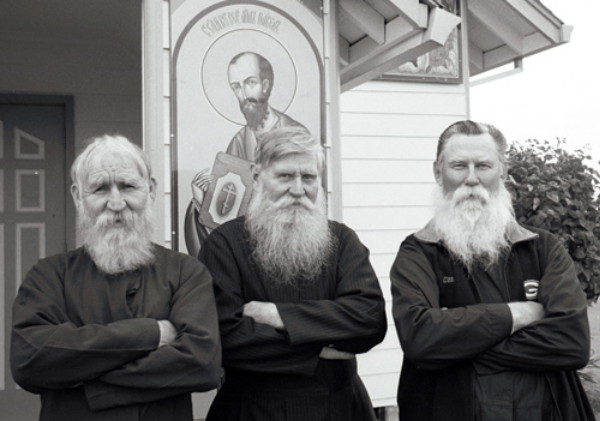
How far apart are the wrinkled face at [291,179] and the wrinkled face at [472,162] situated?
1.70 ft

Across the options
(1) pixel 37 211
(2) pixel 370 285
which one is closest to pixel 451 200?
(2) pixel 370 285

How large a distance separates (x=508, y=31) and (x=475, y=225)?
296 cm

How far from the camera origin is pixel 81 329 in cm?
217

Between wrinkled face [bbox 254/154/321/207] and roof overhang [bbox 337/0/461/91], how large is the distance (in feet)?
3.29

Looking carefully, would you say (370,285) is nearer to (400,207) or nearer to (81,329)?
(81,329)

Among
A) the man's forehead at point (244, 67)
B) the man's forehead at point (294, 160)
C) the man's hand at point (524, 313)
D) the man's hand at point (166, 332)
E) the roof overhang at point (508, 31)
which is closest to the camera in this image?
the man's hand at point (166, 332)

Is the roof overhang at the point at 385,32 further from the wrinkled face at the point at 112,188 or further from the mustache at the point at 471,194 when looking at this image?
the wrinkled face at the point at 112,188

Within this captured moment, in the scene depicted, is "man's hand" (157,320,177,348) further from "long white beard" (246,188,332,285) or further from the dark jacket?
the dark jacket

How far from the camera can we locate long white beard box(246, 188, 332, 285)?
2.60 meters

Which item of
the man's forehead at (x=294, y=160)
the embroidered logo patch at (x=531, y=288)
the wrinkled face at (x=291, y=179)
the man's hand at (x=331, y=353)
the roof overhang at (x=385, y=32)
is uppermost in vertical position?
the roof overhang at (x=385, y=32)

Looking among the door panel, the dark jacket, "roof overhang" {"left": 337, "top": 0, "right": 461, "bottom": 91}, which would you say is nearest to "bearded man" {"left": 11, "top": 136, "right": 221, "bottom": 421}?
the dark jacket

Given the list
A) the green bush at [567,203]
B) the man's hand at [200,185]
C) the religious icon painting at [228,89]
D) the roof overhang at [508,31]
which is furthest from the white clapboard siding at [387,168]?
the man's hand at [200,185]

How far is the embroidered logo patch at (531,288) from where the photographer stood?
2477 millimetres

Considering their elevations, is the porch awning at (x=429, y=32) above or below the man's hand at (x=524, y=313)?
above
